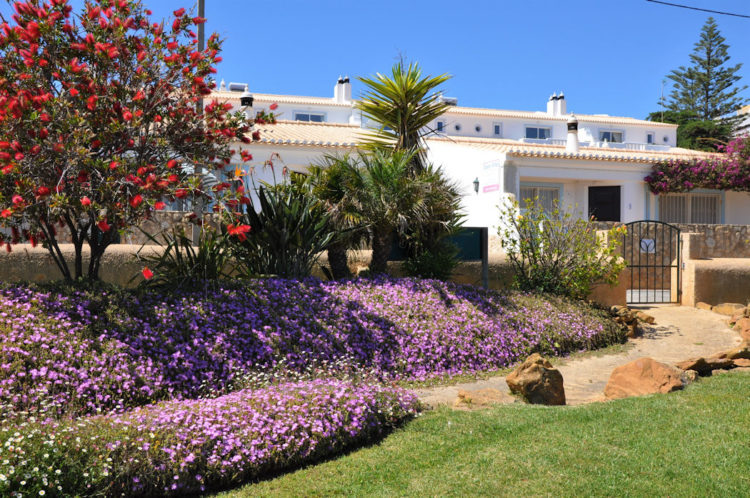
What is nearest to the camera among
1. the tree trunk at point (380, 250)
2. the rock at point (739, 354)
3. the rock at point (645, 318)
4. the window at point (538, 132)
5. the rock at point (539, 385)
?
the rock at point (539, 385)

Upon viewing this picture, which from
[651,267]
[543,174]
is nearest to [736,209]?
[543,174]

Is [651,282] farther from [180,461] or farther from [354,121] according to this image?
[354,121]

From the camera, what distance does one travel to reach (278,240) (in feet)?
29.6

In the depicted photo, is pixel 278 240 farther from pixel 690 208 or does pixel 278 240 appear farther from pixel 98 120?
pixel 690 208

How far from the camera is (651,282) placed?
17.1 metres

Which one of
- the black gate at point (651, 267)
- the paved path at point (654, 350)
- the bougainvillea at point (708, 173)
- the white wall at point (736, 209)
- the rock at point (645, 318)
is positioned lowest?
the paved path at point (654, 350)

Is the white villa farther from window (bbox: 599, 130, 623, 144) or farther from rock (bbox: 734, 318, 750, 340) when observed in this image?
window (bbox: 599, 130, 623, 144)

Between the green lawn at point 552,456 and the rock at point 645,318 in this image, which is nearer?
the green lawn at point 552,456

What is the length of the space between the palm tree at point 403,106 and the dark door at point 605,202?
11.3 metres

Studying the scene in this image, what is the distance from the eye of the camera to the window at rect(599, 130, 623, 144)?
39.2 metres

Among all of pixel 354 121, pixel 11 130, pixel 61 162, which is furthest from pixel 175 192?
pixel 354 121

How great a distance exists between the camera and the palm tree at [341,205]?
978 cm

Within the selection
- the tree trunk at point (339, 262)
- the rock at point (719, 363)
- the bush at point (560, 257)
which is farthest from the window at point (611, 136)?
the rock at point (719, 363)

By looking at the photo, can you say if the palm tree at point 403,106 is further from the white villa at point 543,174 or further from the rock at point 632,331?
the rock at point 632,331
